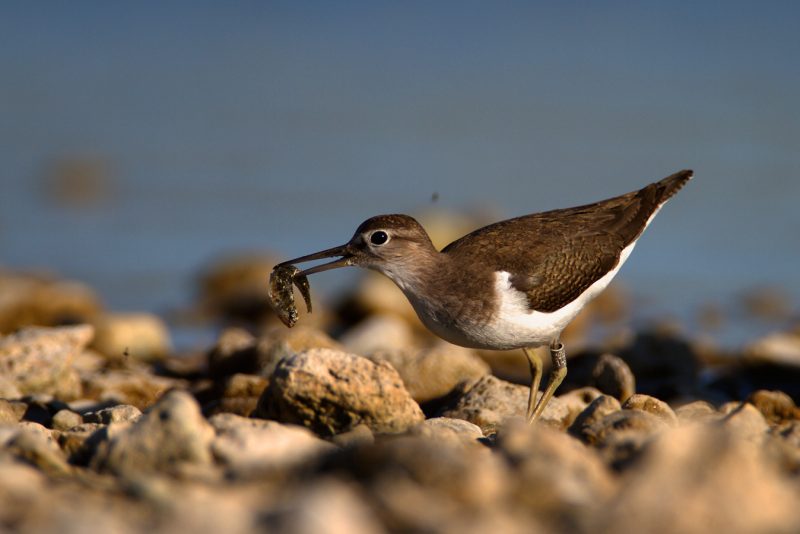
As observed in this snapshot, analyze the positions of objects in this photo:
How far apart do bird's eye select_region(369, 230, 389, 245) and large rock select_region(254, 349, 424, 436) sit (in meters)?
1.72

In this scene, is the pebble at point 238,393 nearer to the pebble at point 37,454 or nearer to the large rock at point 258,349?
the large rock at point 258,349

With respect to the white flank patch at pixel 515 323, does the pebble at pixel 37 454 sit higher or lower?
lower

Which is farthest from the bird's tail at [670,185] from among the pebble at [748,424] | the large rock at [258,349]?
the pebble at [748,424]

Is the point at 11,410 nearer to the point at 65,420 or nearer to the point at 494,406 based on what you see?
the point at 65,420

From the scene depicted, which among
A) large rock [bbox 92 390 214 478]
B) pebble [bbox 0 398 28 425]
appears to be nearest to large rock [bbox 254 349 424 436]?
large rock [bbox 92 390 214 478]

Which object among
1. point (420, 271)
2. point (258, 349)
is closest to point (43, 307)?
point (258, 349)

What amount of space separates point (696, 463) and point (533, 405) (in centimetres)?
444

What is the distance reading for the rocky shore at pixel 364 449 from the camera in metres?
3.70

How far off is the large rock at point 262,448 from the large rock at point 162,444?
0.36ft

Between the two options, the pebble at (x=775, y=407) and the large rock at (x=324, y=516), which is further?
the pebble at (x=775, y=407)

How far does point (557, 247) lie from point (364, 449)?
177 inches

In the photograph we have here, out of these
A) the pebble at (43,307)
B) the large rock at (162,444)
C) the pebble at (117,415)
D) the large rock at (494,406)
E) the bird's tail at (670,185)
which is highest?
the bird's tail at (670,185)

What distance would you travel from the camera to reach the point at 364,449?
14.9 feet

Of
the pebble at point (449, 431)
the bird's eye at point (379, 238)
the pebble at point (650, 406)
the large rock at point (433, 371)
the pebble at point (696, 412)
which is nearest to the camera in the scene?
the pebble at point (449, 431)
